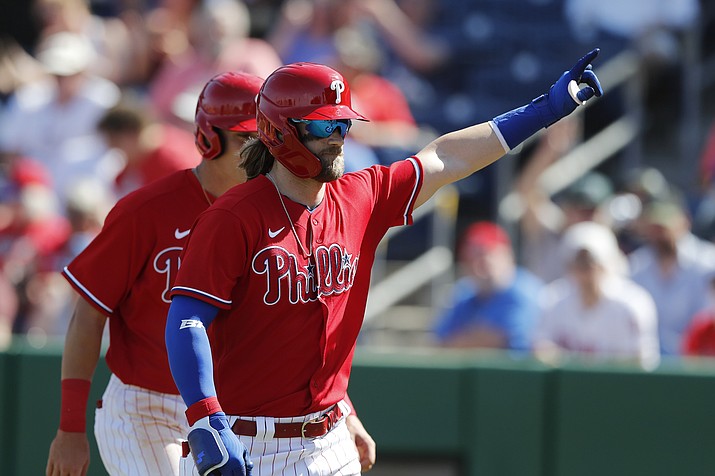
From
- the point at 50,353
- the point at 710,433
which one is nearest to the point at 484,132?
the point at 710,433

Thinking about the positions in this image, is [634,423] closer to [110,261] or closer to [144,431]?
[144,431]

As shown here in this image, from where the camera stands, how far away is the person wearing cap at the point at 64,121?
315 inches

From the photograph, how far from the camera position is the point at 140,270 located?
3.85 m

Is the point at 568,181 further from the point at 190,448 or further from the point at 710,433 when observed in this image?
the point at 190,448

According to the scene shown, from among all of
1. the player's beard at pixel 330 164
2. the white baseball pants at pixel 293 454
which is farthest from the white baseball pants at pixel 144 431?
the player's beard at pixel 330 164

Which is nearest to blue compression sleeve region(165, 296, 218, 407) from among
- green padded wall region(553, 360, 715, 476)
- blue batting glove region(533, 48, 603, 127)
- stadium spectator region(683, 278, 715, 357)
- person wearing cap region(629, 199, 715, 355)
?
blue batting glove region(533, 48, 603, 127)

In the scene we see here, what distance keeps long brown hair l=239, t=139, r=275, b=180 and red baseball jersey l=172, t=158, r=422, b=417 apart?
12 centimetres

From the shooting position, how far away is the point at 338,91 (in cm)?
332

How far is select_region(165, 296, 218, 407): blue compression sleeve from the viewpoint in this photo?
3020 millimetres

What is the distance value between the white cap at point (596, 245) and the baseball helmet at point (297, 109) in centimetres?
336

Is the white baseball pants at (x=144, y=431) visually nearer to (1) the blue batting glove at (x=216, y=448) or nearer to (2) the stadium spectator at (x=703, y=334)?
(1) the blue batting glove at (x=216, y=448)

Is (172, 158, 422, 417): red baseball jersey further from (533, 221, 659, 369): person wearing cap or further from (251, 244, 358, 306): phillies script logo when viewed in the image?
(533, 221, 659, 369): person wearing cap

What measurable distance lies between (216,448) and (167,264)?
3.43 ft

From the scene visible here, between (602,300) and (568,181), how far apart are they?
2.07 meters
